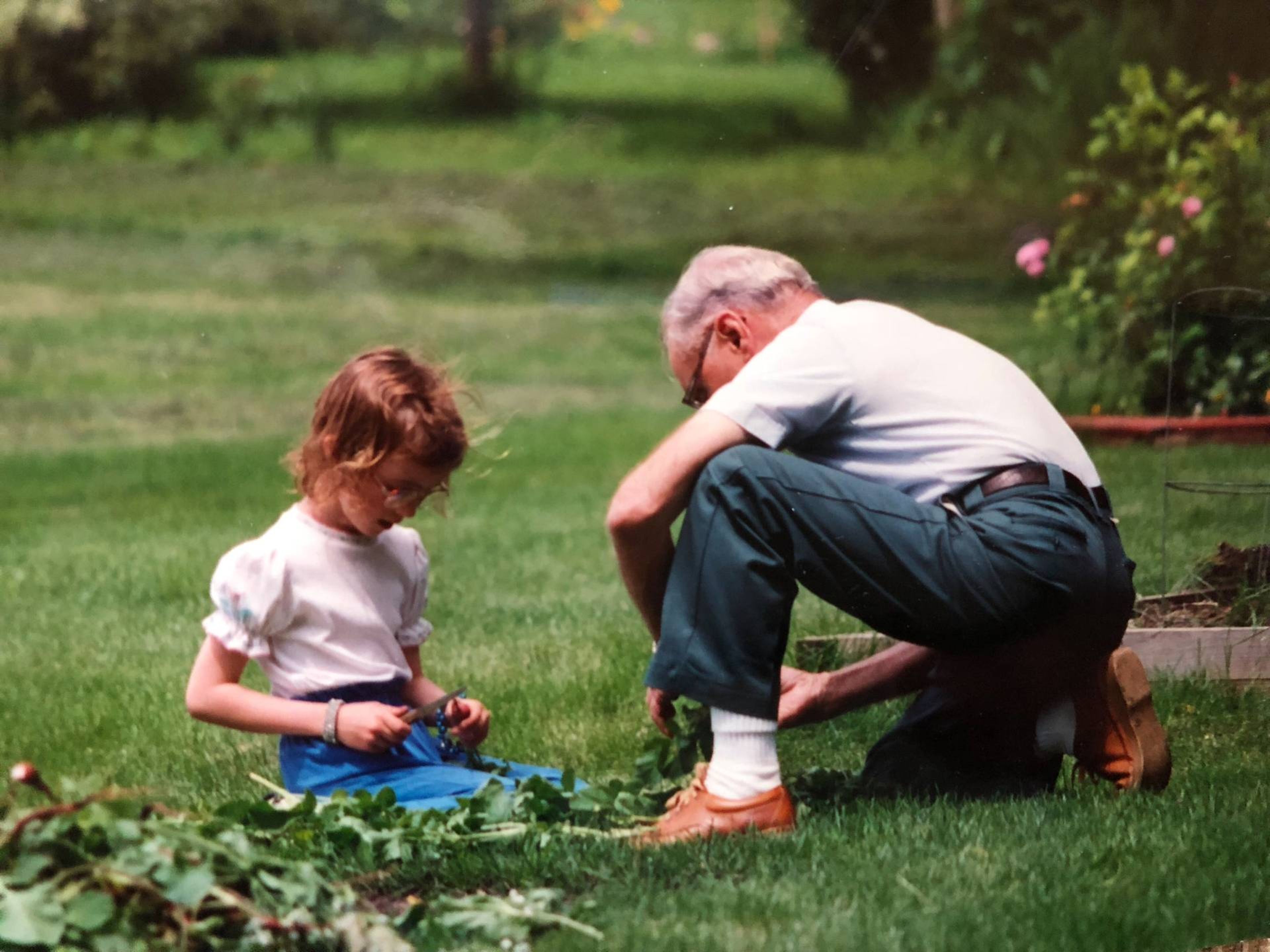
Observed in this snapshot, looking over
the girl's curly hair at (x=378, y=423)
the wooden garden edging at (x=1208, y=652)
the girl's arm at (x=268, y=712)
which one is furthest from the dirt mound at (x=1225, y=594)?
the girl's arm at (x=268, y=712)

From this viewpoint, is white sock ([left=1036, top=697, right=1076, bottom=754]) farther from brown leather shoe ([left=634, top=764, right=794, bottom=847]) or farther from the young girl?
the young girl

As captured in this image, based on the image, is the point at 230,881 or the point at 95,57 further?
the point at 95,57

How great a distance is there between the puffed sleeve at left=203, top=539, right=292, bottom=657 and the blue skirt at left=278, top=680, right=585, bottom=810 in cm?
17

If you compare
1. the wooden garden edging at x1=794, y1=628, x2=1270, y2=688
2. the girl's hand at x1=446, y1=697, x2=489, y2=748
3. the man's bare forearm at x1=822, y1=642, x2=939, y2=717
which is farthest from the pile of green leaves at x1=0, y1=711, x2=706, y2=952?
the wooden garden edging at x1=794, y1=628, x2=1270, y2=688

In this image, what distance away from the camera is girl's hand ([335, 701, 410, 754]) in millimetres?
2781

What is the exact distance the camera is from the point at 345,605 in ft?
9.72

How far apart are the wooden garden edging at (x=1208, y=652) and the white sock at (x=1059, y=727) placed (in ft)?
1.68

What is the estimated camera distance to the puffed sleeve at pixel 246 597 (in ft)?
9.34

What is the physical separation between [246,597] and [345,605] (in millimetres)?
191

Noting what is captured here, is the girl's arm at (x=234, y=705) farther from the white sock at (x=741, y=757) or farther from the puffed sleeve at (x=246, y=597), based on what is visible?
the white sock at (x=741, y=757)

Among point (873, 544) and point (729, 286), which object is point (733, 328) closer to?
point (729, 286)

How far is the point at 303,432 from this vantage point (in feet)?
18.1

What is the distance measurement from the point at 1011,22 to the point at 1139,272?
73cm

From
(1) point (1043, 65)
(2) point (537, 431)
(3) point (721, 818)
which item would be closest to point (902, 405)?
(3) point (721, 818)
